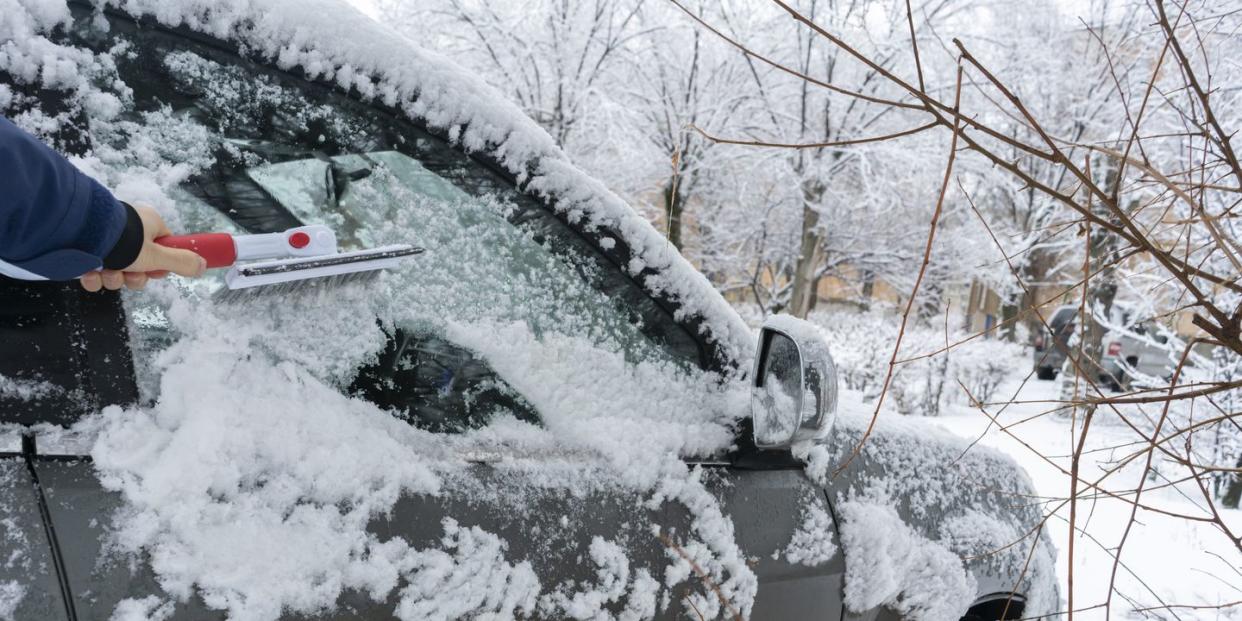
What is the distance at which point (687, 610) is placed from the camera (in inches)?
59.4

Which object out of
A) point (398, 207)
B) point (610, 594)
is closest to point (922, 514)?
point (610, 594)

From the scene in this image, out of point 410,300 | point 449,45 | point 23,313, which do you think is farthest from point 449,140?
point 449,45

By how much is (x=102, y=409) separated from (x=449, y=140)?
749 millimetres

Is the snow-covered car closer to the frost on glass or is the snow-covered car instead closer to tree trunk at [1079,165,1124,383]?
the frost on glass

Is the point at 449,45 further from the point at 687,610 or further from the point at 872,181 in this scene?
the point at 687,610

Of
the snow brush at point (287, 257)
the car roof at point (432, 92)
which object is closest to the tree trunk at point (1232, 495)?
the car roof at point (432, 92)

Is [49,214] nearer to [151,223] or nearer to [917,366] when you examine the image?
[151,223]

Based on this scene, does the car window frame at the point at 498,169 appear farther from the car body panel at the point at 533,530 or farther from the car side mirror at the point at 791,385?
the car body panel at the point at 533,530

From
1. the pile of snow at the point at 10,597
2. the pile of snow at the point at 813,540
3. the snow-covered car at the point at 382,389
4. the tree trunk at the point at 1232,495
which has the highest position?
the snow-covered car at the point at 382,389

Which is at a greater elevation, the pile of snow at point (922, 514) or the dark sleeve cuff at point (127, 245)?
the dark sleeve cuff at point (127, 245)

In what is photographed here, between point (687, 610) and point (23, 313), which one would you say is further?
point (687, 610)

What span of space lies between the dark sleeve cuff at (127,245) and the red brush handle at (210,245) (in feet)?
0.22

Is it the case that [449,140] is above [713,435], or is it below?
above

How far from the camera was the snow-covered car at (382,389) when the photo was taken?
3.71ft
